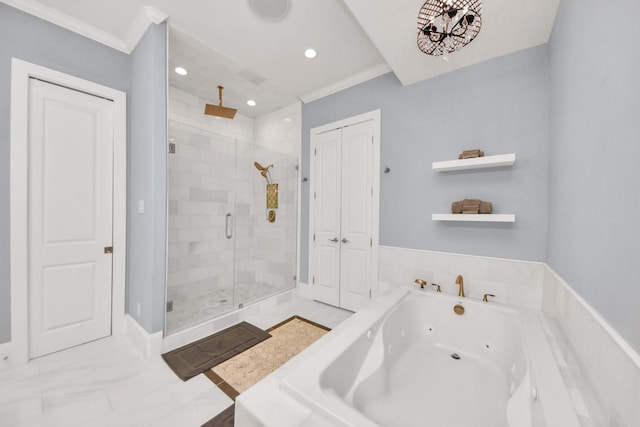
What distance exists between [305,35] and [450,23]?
1437 mm

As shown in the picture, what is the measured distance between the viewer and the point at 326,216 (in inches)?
120

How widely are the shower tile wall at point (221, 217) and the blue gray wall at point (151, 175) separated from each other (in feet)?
1.32

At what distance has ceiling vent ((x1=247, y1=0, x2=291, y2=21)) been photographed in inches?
71.3

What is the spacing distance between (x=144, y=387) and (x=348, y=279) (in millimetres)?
2009

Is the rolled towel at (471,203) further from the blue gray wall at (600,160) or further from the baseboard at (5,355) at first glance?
the baseboard at (5,355)

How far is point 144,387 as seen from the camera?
1.60m

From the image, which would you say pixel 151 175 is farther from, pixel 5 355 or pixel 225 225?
pixel 5 355

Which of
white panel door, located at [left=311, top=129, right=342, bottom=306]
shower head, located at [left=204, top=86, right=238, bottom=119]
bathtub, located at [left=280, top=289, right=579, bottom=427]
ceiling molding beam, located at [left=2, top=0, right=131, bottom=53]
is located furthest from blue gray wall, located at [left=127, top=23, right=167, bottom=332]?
white panel door, located at [left=311, top=129, right=342, bottom=306]

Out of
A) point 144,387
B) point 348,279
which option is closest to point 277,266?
point 348,279

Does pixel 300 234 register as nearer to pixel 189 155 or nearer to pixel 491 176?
pixel 189 155

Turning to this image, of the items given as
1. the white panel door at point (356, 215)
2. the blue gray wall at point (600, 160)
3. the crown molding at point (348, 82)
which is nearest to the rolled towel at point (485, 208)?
the blue gray wall at point (600, 160)

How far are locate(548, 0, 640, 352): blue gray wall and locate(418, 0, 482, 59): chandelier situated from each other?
447 mm

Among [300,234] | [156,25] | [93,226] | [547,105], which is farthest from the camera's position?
[300,234]

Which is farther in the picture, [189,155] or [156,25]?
[189,155]
